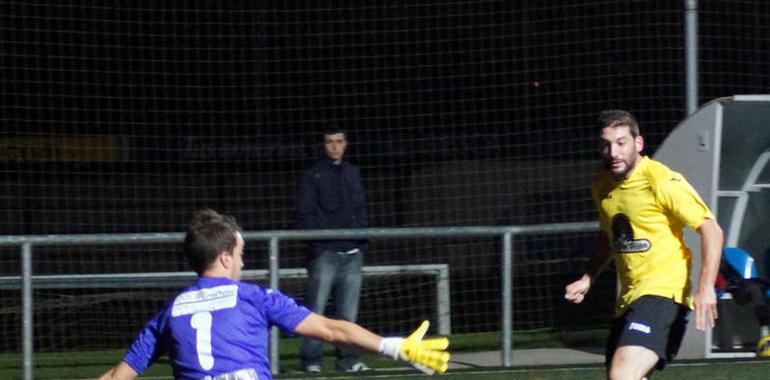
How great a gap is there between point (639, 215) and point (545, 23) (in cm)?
789

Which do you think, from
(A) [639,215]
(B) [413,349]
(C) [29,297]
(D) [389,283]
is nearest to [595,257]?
(A) [639,215]

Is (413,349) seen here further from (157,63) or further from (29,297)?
(157,63)

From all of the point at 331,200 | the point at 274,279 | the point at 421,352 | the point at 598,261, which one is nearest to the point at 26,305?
the point at 274,279

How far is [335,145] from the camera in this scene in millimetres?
10086

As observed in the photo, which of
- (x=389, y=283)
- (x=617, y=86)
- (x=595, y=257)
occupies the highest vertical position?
(x=617, y=86)

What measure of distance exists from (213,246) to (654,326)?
2.40 m

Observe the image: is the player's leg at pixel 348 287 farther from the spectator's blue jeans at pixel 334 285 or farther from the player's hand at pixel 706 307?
the player's hand at pixel 706 307

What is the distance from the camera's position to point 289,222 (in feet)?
46.4

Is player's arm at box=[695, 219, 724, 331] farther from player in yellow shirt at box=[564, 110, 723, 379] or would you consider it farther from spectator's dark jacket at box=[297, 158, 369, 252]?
spectator's dark jacket at box=[297, 158, 369, 252]

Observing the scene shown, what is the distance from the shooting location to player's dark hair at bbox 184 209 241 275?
4309 millimetres

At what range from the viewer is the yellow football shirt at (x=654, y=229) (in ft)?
19.8

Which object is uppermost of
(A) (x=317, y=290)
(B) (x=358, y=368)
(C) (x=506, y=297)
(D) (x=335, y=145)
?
(D) (x=335, y=145)

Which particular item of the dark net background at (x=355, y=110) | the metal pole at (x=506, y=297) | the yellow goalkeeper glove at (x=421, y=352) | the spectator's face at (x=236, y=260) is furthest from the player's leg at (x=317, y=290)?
the yellow goalkeeper glove at (x=421, y=352)

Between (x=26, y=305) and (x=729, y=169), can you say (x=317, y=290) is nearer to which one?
(x=26, y=305)
